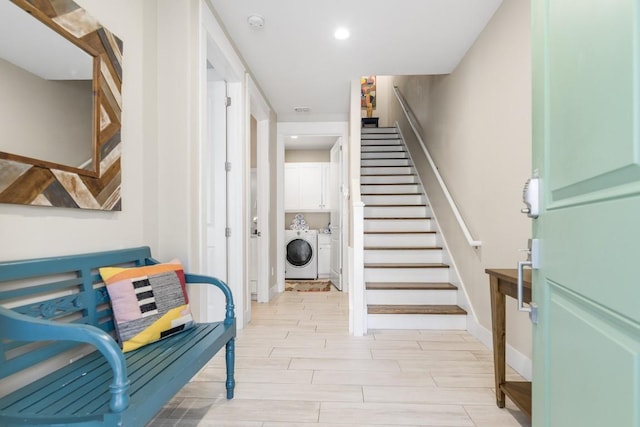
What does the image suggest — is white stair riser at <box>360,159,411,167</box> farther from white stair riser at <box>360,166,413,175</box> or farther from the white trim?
the white trim

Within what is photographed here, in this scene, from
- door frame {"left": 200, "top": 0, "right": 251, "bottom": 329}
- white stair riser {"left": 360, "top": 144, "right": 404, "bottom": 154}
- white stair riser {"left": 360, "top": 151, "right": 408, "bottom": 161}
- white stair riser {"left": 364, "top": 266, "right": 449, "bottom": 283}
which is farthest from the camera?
white stair riser {"left": 360, "top": 144, "right": 404, "bottom": 154}

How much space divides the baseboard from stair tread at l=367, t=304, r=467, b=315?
18cm

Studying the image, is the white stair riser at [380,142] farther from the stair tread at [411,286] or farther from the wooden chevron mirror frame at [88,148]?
the wooden chevron mirror frame at [88,148]

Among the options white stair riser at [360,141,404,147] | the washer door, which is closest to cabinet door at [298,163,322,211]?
the washer door

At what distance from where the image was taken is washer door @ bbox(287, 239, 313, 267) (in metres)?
5.87

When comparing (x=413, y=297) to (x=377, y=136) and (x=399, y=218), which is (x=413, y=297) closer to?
(x=399, y=218)

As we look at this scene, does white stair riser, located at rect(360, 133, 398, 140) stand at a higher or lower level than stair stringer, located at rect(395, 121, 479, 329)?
higher

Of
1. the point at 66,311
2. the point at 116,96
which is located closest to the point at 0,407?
the point at 66,311

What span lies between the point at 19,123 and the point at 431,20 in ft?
8.32

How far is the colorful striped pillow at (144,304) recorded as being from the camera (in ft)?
4.73

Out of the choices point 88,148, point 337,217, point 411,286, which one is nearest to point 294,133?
point 337,217

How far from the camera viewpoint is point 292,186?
6277 mm

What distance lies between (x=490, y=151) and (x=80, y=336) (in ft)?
8.67

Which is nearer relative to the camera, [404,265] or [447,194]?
[447,194]
